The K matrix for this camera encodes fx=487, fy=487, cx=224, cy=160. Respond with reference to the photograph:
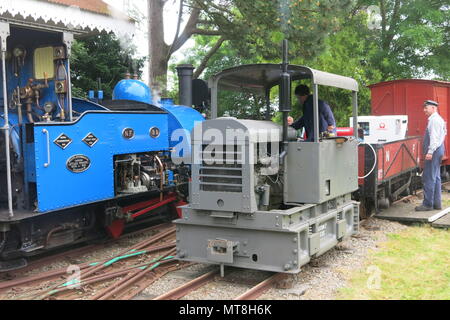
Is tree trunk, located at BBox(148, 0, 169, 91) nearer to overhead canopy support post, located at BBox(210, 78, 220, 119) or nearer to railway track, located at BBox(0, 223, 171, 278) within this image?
railway track, located at BBox(0, 223, 171, 278)

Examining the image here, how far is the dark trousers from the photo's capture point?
882cm

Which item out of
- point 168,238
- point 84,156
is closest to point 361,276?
point 168,238

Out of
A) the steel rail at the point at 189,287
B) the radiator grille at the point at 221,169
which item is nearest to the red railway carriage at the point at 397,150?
the radiator grille at the point at 221,169

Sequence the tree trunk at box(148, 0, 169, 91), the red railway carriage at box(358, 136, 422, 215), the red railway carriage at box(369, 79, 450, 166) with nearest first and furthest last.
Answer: the red railway carriage at box(358, 136, 422, 215), the red railway carriage at box(369, 79, 450, 166), the tree trunk at box(148, 0, 169, 91)

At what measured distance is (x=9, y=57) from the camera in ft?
23.7

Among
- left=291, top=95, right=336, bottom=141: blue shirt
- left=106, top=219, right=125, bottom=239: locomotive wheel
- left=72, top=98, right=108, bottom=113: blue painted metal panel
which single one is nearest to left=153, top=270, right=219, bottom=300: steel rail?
left=291, top=95, right=336, bottom=141: blue shirt

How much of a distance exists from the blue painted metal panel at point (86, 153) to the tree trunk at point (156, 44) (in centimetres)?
749

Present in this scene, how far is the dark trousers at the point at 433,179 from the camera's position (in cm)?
882

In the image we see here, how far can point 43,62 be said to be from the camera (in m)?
7.22

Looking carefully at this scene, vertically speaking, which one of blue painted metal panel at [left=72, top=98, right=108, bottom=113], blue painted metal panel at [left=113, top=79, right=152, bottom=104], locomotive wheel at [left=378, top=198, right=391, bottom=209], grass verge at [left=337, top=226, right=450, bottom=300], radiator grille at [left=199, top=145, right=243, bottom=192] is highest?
blue painted metal panel at [left=113, top=79, right=152, bottom=104]

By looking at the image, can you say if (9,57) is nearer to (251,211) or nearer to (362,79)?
(251,211)

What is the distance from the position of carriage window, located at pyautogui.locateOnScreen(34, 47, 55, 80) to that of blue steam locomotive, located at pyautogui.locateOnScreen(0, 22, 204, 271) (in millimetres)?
14

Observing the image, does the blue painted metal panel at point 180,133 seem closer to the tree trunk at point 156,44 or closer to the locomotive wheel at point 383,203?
the locomotive wheel at point 383,203

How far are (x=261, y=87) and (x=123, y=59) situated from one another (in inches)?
361
